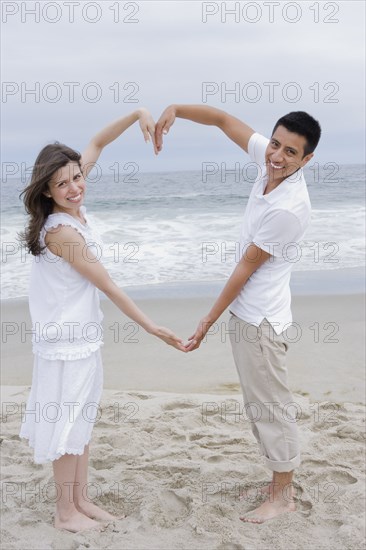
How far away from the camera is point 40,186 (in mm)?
3158

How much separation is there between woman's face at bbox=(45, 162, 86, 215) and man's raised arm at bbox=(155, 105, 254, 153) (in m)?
0.61

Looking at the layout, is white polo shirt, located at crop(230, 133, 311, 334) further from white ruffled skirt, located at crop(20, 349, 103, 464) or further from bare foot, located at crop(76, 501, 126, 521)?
bare foot, located at crop(76, 501, 126, 521)

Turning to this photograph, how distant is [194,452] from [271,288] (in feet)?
4.89

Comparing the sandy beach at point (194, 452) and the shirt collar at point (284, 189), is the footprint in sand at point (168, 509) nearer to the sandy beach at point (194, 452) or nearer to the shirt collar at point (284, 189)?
the sandy beach at point (194, 452)

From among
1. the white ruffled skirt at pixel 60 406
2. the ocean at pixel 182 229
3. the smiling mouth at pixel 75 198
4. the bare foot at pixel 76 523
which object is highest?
the smiling mouth at pixel 75 198

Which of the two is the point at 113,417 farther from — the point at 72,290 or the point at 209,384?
the point at 72,290

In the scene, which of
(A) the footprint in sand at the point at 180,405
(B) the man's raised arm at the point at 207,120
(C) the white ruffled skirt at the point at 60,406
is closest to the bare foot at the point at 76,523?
(C) the white ruffled skirt at the point at 60,406

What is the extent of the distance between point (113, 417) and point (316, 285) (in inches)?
176

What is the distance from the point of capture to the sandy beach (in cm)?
344

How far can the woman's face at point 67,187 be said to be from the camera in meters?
3.16

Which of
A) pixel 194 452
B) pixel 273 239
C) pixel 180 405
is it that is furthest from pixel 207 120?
pixel 180 405

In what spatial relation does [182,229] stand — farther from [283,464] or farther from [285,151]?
[285,151]

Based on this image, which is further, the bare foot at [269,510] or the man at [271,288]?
the bare foot at [269,510]

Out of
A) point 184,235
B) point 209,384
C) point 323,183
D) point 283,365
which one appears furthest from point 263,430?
point 323,183
